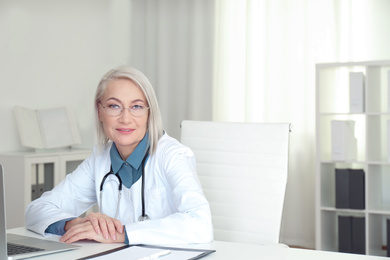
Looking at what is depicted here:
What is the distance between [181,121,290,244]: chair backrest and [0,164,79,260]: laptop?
0.76m

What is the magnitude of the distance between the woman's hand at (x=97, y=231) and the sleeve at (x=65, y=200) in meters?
0.18

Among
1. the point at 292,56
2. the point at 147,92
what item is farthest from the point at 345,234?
the point at 147,92

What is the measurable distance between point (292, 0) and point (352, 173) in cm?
156

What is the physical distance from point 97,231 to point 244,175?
713mm

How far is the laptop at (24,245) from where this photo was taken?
4.32 ft

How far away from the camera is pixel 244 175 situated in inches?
→ 86.0

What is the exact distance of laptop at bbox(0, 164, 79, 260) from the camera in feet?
4.32

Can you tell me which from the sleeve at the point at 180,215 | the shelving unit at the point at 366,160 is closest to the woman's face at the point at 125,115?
the sleeve at the point at 180,215

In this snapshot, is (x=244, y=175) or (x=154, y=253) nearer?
(x=154, y=253)

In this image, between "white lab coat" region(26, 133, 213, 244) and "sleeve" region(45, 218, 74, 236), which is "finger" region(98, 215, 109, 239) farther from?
"sleeve" region(45, 218, 74, 236)

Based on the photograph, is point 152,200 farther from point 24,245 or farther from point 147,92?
point 24,245

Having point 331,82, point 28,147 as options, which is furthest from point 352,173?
point 28,147

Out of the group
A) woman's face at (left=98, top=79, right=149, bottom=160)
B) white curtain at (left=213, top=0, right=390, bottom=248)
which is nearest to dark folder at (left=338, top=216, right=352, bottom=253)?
white curtain at (left=213, top=0, right=390, bottom=248)

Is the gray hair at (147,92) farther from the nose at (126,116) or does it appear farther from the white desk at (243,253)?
the white desk at (243,253)
